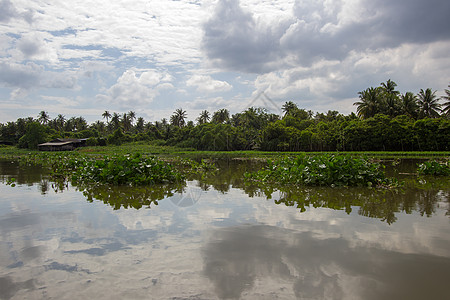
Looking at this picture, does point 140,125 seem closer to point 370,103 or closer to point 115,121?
point 115,121

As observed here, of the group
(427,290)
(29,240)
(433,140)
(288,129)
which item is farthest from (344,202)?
(288,129)

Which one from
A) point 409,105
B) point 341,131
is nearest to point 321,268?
point 341,131

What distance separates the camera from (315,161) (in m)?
11.5

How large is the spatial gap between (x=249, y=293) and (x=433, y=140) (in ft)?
143

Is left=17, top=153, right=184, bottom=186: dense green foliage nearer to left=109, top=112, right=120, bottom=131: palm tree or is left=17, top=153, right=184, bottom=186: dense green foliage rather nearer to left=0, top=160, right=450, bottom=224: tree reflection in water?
left=0, top=160, right=450, bottom=224: tree reflection in water

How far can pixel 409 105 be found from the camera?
48125mm

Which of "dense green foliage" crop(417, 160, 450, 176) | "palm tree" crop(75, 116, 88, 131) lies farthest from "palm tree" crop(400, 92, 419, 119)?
"palm tree" crop(75, 116, 88, 131)

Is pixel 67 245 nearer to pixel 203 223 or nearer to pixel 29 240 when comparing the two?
pixel 29 240

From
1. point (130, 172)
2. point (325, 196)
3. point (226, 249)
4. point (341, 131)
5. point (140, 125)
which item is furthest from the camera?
point (140, 125)

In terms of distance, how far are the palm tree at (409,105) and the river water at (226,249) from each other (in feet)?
152

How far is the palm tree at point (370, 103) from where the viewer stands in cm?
4891

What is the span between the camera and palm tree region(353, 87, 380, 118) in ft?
160

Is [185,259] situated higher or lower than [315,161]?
lower

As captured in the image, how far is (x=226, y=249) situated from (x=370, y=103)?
166ft
